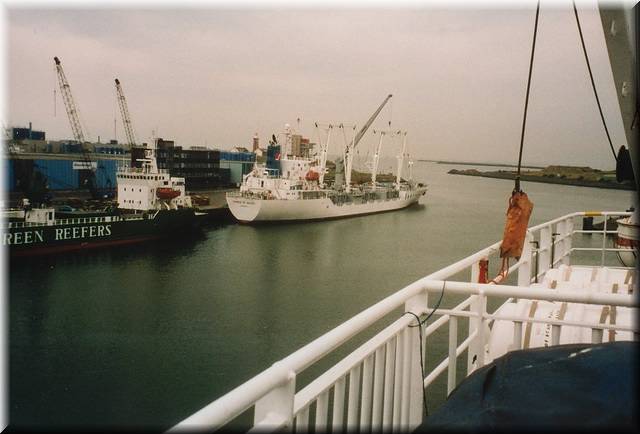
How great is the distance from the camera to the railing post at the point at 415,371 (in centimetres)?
154

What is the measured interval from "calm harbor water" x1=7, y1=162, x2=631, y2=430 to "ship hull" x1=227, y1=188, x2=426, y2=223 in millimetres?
3239

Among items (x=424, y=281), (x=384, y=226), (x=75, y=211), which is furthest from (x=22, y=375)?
(x=384, y=226)

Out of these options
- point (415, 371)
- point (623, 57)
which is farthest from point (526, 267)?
point (415, 371)

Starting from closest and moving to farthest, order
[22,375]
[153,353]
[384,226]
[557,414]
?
[557,414]
[22,375]
[153,353]
[384,226]

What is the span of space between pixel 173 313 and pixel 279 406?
37.4 ft

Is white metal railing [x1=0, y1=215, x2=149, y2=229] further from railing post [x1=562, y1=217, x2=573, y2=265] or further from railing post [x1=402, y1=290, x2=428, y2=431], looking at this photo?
railing post [x1=402, y1=290, x2=428, y2=431]

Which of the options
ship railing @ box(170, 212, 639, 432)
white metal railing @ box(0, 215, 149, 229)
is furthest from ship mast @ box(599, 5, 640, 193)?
white metal railing @ box(0, 215, 149, 229)

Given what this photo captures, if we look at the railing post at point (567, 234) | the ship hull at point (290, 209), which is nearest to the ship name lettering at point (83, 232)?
the ship hull at point (290, 209)

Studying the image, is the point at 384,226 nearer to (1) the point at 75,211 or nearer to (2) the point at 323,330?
(1) the point at 75,211

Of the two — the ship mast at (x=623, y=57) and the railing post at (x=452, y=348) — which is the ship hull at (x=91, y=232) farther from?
the ship mast at (x=623, y=57)

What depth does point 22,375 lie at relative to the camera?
8508mm

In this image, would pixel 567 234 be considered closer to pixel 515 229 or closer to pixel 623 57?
pixel 515 229

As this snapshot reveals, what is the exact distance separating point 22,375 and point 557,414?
9573 mm

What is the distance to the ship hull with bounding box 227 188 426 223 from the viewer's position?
A: 1039 inches
